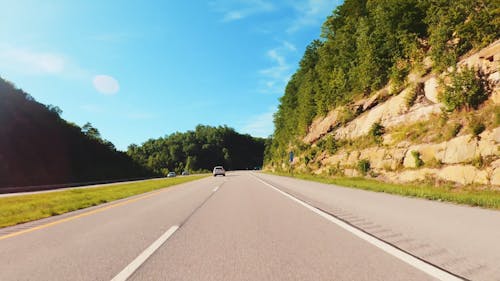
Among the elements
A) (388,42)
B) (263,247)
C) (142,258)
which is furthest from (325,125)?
(142,258)

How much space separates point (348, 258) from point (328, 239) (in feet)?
4.03

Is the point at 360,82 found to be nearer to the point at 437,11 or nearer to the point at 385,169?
the point at 437,11

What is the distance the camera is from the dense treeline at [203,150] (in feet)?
505

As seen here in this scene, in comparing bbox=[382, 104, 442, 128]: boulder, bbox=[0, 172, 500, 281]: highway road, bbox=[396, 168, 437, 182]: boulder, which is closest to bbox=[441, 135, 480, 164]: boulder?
bbox=[396, 168, 437, 182]: boulder

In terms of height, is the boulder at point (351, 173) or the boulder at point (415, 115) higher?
the boulder at point (415, 115)

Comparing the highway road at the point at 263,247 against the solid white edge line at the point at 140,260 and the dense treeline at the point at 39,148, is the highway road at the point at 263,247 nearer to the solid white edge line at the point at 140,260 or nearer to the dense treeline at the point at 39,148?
the solid white edge line at the point at 140,260

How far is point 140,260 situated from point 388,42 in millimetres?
27257

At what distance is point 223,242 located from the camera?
18.3 feet

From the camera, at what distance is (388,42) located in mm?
27062

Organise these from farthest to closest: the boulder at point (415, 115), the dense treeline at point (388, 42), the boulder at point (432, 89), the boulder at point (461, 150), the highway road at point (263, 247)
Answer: the boulder at point (432, 89), the boulder at point (415, 115), the dense treeline at point (388, 42), the boulder at point (461, 150), the highway road at point (263, 247)

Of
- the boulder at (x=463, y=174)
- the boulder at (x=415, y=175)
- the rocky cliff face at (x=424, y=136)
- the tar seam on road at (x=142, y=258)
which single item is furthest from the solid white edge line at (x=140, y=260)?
the boulder at (x=415, y=175)

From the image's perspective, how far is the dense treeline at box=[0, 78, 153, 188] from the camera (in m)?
49.8

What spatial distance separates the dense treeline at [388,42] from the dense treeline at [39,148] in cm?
4016

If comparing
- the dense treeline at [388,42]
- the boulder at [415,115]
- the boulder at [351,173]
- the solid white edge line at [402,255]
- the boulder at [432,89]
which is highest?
the dense treeline at [388,42]
